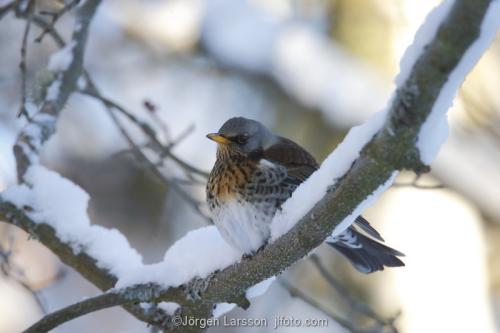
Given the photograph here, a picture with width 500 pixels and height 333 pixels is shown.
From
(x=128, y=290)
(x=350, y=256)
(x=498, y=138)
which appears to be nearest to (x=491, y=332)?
(x=498, y=138)

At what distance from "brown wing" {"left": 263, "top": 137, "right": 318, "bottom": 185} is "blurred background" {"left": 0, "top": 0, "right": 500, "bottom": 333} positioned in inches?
84.1

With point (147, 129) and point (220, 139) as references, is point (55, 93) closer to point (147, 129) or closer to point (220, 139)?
point (147, 129)

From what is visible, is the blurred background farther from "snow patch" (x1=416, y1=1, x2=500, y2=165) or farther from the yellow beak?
"snow patch" (x1=416, y1=1, x2=500, y2=165)

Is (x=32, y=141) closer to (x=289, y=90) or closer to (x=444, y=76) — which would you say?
(x=444, y=76)

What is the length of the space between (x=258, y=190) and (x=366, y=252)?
697 millimetres

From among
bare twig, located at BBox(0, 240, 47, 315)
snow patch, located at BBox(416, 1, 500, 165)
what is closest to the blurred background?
bare twig, located at BBox(0, 240, 47, 315)

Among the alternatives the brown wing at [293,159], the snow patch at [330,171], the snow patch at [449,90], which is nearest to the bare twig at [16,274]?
the brown wing at [293,159]

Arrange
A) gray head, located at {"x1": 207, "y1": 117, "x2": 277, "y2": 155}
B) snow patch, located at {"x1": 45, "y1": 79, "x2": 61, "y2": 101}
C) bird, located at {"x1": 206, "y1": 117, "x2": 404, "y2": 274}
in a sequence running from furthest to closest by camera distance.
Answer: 1. gray head, located at {"x1": 207, "y1": 117, "x2": 277, "y2": 155}
2. snow patch, located at {"x1": 45, "y1": 79, "x2": 61, "y2": 101}
3. bird, located at {"x1": 206, "y1": 117, "x2": 404, "y2": 274}

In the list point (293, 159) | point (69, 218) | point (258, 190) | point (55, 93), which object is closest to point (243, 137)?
point (293, 159)

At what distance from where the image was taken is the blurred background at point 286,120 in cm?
643

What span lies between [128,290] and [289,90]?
5.99 meters

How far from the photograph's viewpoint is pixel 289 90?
8.70 m

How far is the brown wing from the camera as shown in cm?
373

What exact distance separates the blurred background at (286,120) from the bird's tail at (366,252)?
2169mm
